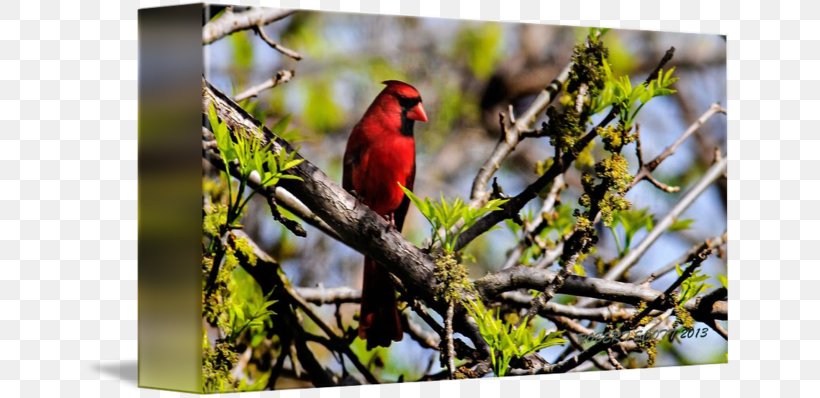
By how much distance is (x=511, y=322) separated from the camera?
6270mm

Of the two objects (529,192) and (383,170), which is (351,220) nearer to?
(383,170)

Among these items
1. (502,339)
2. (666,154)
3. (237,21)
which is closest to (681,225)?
(666,154)

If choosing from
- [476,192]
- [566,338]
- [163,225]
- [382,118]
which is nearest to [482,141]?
[476,192]

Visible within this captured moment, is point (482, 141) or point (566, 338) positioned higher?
point (482, 141)

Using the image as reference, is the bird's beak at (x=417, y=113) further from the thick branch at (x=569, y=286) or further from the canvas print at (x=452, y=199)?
the thick branch at (x=569, y=286)

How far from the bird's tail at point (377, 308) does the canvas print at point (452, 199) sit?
1cm

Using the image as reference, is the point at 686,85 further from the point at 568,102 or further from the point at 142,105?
the point at 142,105

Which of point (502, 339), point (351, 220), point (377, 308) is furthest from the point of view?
point (502, 339)

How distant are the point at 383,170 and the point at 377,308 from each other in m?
0.68

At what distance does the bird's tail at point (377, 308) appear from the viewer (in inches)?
228

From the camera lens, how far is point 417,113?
19.3 feet

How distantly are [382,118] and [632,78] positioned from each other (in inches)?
63.9

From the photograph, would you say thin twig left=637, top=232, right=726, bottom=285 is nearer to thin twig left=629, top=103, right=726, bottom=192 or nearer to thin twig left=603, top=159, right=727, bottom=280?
thin twig left=603, top=159, right=727, bottom=280

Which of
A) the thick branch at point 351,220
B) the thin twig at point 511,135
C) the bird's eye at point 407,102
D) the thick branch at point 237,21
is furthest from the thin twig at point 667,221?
the thick branch at point 237,21
